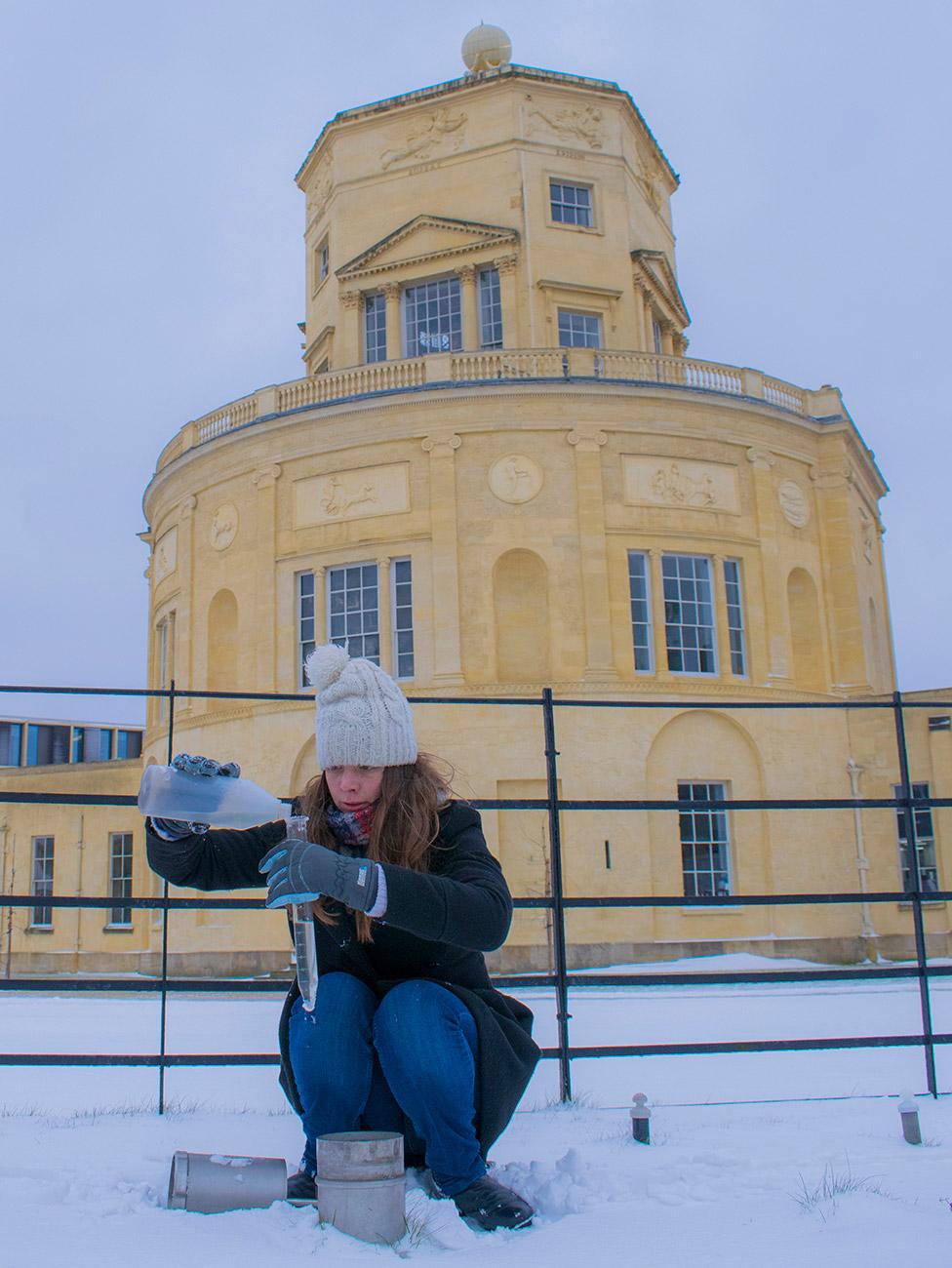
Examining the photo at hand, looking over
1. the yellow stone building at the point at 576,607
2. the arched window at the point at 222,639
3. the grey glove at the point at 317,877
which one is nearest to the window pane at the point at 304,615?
the yellow stone building at the point at 576,607

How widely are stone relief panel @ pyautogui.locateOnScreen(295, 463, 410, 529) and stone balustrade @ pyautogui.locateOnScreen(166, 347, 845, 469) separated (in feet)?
4.84

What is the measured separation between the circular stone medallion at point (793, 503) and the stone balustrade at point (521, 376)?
1574mm

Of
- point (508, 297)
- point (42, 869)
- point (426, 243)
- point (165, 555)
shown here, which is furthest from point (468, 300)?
point (42, 869)

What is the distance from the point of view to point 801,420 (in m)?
25.3

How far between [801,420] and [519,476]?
20.6 feet

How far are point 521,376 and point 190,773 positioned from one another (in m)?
20.7

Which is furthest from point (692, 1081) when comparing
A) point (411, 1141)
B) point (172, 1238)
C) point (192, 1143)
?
point (172, 1238)

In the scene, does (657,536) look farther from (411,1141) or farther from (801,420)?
(411,1141)

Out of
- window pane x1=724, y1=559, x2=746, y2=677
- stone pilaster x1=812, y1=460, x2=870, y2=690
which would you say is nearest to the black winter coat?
window pane x1=724, y1=559, x2=746, y2=677

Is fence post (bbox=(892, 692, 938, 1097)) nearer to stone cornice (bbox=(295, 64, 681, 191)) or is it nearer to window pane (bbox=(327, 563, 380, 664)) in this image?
window pane (bbox=(327, 563, 380, 664))

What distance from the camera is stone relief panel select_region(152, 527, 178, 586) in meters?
26.9

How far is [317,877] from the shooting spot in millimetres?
3273

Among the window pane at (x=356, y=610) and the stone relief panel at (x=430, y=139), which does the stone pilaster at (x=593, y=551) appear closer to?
the window pane at (x=356, y=610)

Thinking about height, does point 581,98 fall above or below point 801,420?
above
